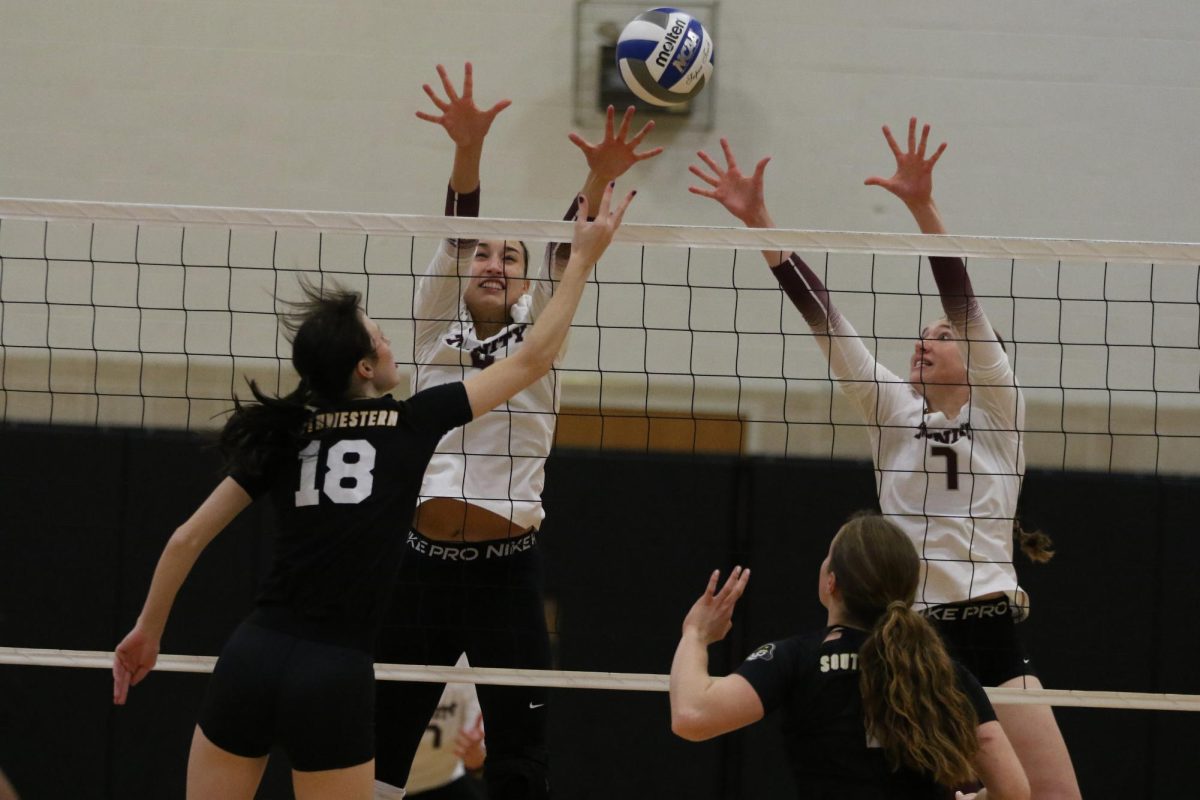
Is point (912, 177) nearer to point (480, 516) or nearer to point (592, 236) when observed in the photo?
point (592, 236)

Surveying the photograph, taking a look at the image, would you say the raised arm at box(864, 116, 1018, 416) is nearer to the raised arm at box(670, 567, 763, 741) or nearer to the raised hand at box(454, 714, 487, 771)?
the raised arm at box(670, 567, 763, 741)

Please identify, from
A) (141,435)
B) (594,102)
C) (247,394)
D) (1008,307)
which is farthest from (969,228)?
(141,435)

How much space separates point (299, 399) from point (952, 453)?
2.14m

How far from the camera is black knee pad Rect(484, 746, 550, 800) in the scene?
3658 mm

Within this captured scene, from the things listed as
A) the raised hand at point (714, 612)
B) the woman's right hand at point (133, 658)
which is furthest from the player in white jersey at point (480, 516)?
the raised hand at point (714, 612)

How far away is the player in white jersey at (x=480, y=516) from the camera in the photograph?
12.2 ft

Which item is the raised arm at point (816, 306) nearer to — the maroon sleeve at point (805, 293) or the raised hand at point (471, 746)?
the maroon sleeve at point (805, 293)

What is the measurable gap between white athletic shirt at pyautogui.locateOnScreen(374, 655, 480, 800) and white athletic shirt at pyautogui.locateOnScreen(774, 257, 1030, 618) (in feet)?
6.21

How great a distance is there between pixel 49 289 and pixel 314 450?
4767 millimetres

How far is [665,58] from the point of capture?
5125mm

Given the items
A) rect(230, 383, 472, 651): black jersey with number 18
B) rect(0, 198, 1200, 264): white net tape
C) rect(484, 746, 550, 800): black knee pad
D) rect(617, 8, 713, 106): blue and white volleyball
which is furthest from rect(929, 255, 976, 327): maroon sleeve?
rect(484, 746, 550, 800): black knee pad

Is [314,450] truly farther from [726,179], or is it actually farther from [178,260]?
[178,260]

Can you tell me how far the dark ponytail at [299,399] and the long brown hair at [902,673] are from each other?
3.96ft

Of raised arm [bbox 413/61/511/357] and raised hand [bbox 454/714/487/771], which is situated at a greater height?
raised arm [bbox 413/61/511/357]
